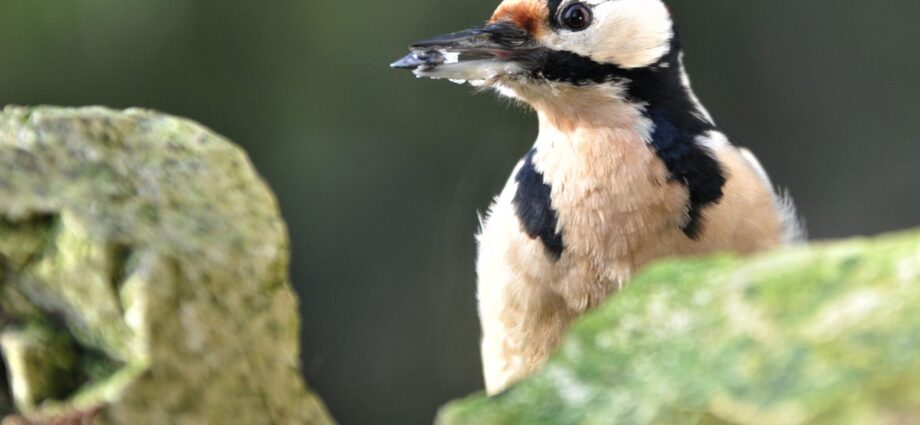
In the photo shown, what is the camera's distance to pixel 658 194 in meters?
1.72

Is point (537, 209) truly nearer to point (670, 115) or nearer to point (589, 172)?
point (589, 172)

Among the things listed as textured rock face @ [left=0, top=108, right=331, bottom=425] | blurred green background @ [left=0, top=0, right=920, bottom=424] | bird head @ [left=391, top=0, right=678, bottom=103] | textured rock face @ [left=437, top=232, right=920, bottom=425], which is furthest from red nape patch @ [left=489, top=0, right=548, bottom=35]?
blurred green background @ [left=0, top=0, right=920, bottom=424]

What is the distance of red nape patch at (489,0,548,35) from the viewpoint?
1809 millimetres

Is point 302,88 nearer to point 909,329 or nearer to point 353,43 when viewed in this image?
point 353,43

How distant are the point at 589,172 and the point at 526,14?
248 millimetres

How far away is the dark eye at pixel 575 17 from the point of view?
1.82m

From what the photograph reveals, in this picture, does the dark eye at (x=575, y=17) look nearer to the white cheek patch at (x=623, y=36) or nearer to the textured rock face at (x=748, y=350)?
the white cheek patch at (x=623, y=36)

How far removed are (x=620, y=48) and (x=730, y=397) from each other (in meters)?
1.02

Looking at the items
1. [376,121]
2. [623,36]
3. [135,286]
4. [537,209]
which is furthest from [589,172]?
[376,121]

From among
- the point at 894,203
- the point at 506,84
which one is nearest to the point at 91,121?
the point at 506,84

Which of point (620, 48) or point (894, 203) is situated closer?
point (620, 48)

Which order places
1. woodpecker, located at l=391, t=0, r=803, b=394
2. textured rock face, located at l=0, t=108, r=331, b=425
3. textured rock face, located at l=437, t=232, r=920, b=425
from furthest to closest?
woodpecker, located at l=391, t=0, r=803, b=394
textured rock face, located at l=0, t=108, r=331, b=425
textured rock face, located at l=437, t=232, r=920, b=425

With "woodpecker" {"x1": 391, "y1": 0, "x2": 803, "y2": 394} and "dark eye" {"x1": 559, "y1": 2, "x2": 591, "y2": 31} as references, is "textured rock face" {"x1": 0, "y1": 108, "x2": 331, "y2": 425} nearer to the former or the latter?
"woodpecker" {"x1": 391, "y1": 0, "x2": 803, "y2": 394}

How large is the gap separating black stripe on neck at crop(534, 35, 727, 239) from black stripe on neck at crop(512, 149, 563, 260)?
143 millimetres
